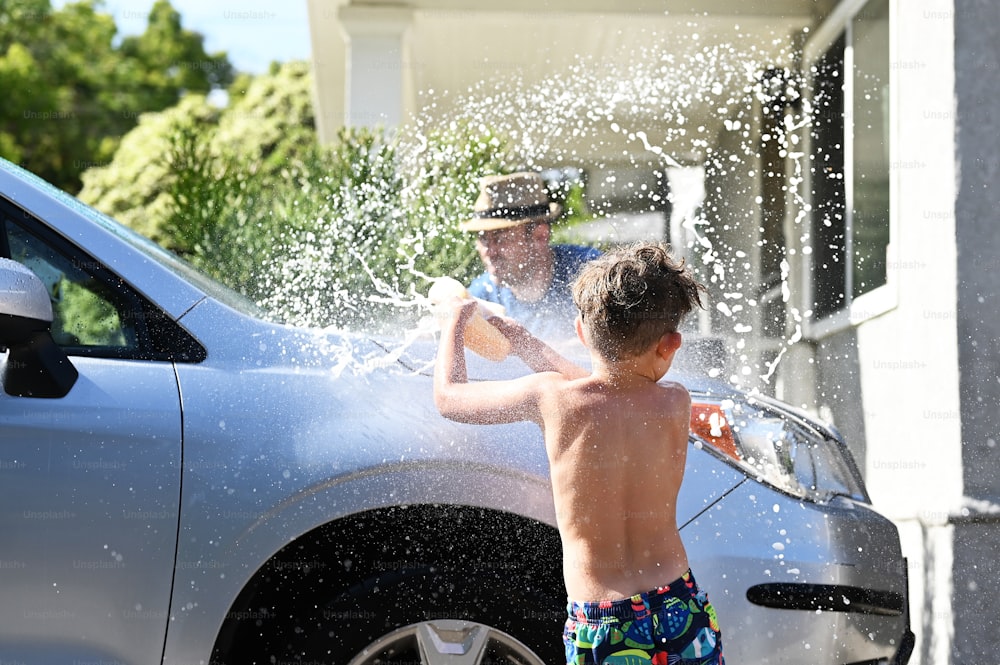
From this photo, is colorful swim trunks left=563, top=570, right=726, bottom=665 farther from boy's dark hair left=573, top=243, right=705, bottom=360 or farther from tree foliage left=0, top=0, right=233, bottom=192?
tree foliage left=0, top=0, right=233, bottom=192

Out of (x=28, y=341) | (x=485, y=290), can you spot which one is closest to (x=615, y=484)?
(x=28, y=341)

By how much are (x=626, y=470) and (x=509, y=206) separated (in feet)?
7.14

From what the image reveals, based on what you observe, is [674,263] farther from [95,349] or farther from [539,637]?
[95,349]

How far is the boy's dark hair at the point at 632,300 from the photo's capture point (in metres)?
2.23

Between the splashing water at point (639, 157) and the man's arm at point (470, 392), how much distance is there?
209 centimetres

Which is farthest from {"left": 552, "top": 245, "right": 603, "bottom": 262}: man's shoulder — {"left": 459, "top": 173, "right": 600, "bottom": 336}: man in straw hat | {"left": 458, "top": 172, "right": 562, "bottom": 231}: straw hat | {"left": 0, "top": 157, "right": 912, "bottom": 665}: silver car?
{"left": 0, "top": 157, "right": 912, "bottom": 665}: silver car

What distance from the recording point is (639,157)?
10.3 meters

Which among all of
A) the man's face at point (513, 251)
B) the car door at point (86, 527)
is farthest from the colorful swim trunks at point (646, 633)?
the man's face at point (513, 251)

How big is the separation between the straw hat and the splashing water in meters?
0.55

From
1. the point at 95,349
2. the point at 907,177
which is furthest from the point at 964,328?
the point at 95,349

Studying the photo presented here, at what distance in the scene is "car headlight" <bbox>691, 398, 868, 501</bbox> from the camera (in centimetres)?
280

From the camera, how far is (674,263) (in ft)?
7.63

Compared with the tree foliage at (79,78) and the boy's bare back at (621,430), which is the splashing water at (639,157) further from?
the tree foliage at (79,78)

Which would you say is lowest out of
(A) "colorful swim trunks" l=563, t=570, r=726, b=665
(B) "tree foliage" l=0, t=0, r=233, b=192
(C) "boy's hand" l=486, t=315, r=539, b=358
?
(A) "colorful swim trunks" l=563, t=570, r=726, b=665
